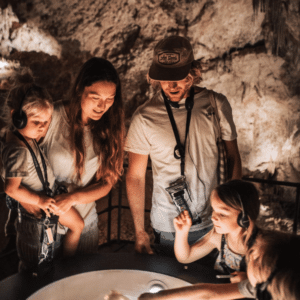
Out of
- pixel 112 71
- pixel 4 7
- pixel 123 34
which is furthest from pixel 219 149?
pixel 4 7

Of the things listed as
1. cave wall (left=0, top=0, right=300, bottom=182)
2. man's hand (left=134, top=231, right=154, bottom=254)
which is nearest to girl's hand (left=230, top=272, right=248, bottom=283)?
man's hand (left=134, top=231, right=154, bottom=254)

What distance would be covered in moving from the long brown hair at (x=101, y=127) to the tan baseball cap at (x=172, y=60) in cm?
23

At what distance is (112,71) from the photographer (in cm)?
153

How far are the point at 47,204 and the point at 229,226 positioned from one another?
82 centimetres

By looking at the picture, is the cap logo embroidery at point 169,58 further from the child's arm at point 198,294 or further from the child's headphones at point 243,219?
the child's arm at point 198,294

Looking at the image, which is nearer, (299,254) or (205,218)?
(299,254)

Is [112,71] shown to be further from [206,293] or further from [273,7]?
[273,7]

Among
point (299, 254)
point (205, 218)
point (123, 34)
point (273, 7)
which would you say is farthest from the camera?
point (123, 34)

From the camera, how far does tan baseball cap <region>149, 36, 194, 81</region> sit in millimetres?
1578

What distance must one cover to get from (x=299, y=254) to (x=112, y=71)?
1153mm

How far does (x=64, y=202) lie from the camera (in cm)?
145

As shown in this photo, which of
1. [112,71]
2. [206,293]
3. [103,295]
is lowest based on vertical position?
[103,295]

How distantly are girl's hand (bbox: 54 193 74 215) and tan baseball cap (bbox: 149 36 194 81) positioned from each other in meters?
0.76

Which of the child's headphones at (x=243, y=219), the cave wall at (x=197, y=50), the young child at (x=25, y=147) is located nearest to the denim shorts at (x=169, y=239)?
the child's headphones at (x=243, y=219)
